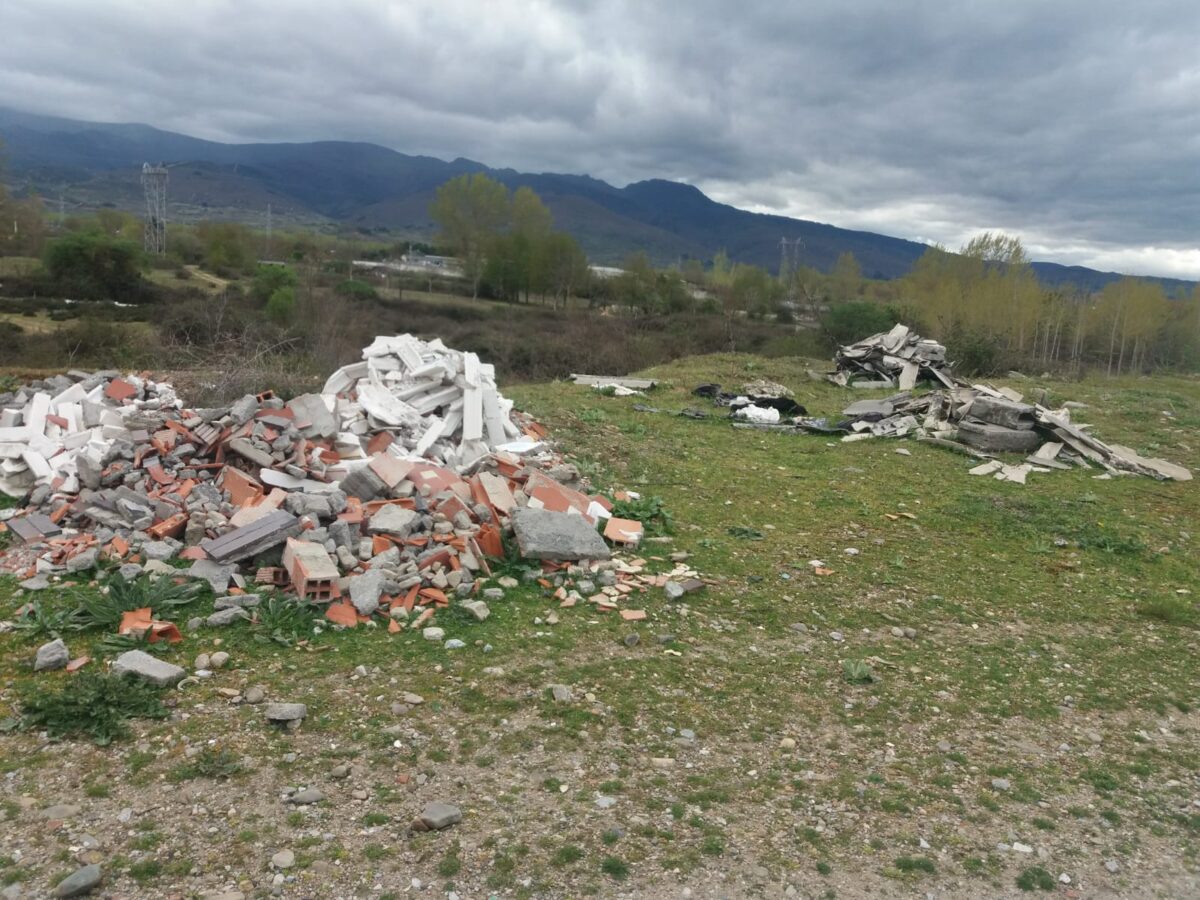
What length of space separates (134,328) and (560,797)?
26.6m

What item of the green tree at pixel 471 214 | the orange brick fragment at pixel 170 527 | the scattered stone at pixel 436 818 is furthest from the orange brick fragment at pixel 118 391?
the green tree at pixel 471 214

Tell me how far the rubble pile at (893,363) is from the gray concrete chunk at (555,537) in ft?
41.6

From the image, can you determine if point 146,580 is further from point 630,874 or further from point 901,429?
point 901,429

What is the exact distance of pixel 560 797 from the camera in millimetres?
3191

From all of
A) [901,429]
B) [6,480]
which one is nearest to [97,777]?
[6,480]

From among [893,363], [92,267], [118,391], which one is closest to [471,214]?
[92,267]

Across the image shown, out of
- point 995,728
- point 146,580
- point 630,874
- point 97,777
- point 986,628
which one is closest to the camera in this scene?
point 630,874

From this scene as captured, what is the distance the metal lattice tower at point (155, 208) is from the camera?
144 ft

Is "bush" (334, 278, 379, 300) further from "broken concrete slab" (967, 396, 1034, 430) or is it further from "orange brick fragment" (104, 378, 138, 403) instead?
"broken concrete slab" (967, 396, 1034, 430)

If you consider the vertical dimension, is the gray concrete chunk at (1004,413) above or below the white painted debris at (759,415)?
above

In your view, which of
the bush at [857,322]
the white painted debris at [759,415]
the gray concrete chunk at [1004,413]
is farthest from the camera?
the bush at [857,322]

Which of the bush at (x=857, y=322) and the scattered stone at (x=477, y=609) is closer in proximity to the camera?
the scattered stone at (x=477, y=609)

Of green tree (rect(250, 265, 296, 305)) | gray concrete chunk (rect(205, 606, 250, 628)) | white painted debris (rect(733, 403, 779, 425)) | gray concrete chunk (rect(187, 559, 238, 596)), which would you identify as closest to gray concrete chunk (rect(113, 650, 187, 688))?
gray concrete chunk (rect(205, 606, 250, 628))

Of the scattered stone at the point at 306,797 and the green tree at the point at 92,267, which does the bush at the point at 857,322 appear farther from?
the green tree at the point at 92,267
